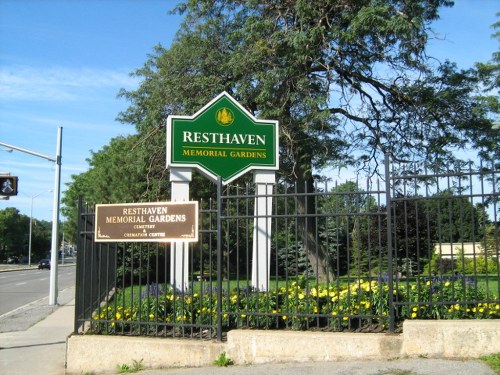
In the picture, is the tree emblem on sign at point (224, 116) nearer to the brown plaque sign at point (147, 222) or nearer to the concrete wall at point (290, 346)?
the brown plaque sign at point (147, 222)

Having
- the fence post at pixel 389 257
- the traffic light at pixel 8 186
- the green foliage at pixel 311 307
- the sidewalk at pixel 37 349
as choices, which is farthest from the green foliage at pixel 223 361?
the traffic light at pixel 8 186

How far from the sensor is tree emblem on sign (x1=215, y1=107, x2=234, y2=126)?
30.4ft

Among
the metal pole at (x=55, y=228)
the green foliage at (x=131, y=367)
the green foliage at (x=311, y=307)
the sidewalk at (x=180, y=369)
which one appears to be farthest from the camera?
the metal pole at (x=55, y=228)

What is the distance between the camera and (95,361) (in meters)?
7.39

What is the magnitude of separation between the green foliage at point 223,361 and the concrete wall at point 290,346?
0.05 m

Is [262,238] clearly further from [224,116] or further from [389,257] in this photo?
[389,257]

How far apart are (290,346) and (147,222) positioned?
2703 millimetres

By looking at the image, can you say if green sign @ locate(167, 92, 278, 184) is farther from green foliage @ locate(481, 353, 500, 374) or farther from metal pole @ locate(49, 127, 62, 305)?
metal pole @ locate(49, 127, 62, 305)

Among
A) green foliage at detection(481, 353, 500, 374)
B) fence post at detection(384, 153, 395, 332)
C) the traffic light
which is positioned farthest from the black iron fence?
the traffic light

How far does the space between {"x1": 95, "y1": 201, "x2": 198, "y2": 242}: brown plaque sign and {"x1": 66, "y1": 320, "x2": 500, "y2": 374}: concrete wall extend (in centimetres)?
141

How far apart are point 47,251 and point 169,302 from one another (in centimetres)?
11711

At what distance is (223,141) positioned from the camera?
926cm

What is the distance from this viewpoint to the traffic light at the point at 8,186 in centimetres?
1146

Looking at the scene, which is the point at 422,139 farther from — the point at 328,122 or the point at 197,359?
the point at 197,359
